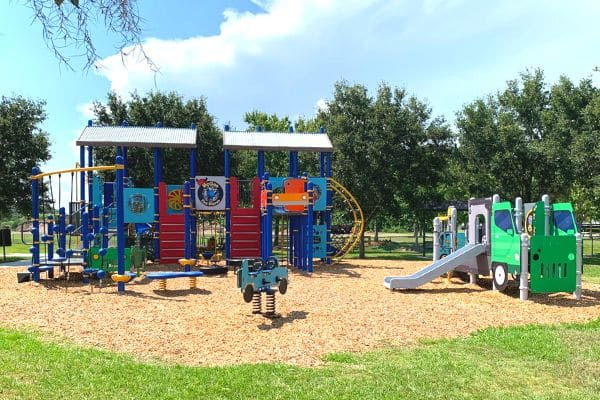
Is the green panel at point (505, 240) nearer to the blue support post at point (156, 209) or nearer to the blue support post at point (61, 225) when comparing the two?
the blue support post at point (61, 225)

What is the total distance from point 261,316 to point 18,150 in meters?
20.8

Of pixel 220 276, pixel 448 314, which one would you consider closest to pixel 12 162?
pixel 220 276

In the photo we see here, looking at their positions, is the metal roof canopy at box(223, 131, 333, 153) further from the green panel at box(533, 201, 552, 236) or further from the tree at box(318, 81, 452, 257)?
the green panel at box(533, 201, 552, 236)

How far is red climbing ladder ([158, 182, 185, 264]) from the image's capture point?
18812 millimetres

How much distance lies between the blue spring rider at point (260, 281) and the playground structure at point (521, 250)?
4.26m

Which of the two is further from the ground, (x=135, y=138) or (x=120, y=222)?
(x=135, y=138)

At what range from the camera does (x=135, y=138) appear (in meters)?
18.4

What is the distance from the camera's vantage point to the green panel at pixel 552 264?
11008 mm

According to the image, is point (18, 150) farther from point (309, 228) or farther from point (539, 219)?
point (539, 219)

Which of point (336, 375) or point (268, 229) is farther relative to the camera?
point (268, 229)

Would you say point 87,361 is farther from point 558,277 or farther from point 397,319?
point 558,277

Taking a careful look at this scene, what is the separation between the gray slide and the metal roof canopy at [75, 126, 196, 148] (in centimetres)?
956

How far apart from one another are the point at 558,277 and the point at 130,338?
28.8ft

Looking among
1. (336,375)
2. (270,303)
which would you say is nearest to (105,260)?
(270,303)
